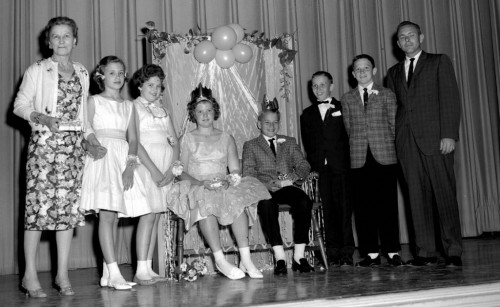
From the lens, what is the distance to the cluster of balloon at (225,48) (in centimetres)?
469

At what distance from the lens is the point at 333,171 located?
4.29 m

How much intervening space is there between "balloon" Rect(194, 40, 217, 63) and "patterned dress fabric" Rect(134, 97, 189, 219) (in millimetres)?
843

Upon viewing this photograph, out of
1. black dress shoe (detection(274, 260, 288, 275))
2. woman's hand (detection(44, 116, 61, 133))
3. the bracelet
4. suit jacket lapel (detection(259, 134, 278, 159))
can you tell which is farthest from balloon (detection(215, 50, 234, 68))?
woman's hand (detection(44, 116, 61, 133))

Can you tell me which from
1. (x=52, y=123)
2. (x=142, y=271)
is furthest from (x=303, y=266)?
(x=52, y=123)

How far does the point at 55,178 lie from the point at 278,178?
168 cm

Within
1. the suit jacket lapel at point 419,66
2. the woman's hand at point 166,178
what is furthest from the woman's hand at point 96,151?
the suit jacket lapel at point 419,66

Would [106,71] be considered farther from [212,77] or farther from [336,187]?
[336,187]

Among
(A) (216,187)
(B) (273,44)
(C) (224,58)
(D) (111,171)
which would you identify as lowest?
(A) (216,187)

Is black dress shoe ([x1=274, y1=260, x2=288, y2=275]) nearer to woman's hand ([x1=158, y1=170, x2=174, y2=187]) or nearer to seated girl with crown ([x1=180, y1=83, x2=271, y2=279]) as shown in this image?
seated girl with crown ([x1=180, y1=83, x2=271, y2=279])

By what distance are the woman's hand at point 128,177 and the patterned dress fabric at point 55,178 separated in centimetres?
29

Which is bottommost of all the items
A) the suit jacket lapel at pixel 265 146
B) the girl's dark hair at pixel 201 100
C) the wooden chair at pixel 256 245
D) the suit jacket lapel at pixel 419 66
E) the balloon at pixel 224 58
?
the wooden chair at pixel 256 245

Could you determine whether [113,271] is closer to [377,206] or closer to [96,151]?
[96,151]

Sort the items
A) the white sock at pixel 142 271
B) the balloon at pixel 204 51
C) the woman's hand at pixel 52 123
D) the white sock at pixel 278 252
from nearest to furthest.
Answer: the woman's hand at pixel 52 123, the white sock at pixel 142 271, the white sock at pixel 278 252, the balloon at pixel 204 51

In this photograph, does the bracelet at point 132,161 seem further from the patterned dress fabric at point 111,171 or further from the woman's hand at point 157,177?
the woman's hand at point 157,177
